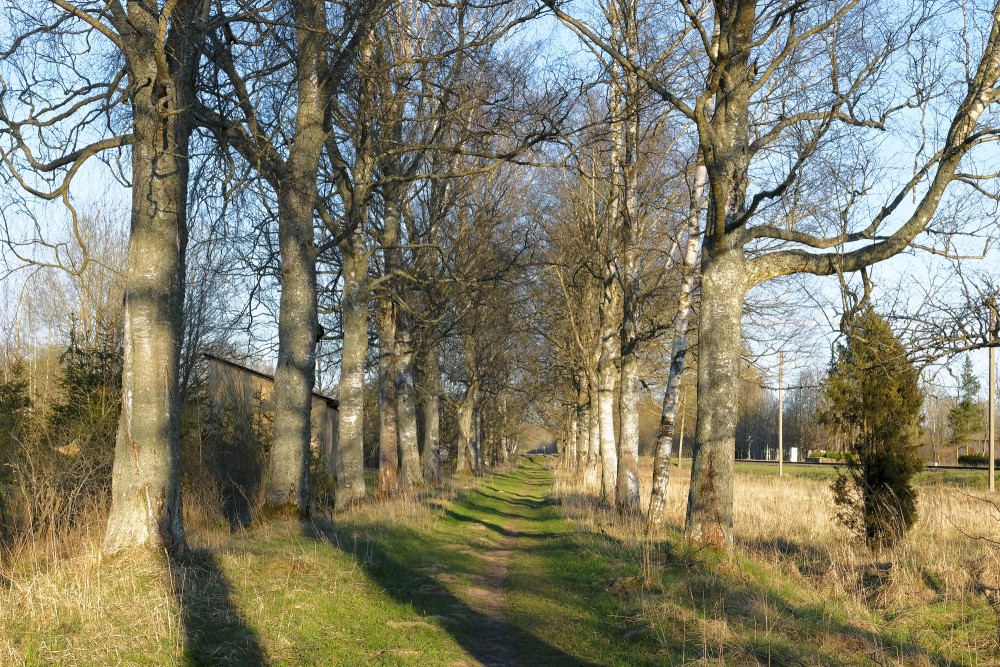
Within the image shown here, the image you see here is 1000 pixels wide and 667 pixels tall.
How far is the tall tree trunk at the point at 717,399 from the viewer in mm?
10367

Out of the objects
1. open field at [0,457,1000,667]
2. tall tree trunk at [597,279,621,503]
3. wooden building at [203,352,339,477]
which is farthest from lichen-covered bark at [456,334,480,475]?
open field at [0,457,1000,667]

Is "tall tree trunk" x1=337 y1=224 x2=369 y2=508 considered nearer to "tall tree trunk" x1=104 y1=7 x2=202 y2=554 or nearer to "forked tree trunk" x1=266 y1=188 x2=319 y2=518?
"forked tree trunk" x1=266 y1=188 x2=319 y2=518

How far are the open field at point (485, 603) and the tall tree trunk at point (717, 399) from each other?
524 mm

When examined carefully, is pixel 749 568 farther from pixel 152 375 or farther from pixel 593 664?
pixel 152 375

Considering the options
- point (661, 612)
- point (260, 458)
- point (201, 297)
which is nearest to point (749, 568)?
point (661, 612)

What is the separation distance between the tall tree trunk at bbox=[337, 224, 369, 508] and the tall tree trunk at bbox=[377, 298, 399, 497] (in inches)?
116

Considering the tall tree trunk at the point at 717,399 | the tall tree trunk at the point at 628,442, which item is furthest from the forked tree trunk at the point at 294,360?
the tall tree trunk at the point at 628,442

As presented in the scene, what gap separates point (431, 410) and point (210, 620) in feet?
75.0

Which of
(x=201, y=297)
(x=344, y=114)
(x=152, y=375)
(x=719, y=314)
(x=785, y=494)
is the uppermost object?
(x=344, y=114)

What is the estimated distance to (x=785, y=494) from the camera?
80.3 feet

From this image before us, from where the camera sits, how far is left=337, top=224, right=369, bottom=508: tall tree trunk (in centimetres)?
1698

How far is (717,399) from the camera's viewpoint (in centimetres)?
1048

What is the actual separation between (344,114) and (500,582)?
36.9ft

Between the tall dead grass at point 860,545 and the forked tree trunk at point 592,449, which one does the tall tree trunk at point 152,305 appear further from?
the forked tree trunk at point 592,449
